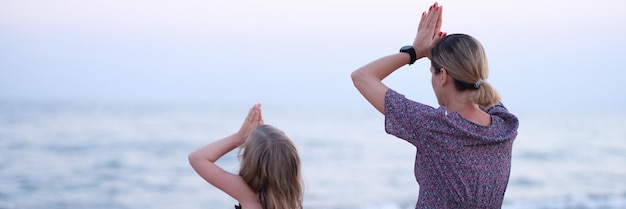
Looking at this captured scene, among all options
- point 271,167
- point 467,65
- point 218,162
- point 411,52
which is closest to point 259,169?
point 271,167

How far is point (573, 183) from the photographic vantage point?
16.2 m

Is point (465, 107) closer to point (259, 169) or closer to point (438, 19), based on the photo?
point (438, 19)

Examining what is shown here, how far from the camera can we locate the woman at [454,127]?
218 cm

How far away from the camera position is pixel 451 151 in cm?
221

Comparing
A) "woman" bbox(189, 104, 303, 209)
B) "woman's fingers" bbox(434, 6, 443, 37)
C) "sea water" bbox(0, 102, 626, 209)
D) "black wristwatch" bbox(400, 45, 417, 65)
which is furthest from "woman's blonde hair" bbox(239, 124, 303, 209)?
"sea water" bbox(0, 102, 626, 209)

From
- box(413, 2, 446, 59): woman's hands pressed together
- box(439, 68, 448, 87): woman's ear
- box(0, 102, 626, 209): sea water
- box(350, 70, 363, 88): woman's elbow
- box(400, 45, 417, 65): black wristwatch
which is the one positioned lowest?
box(439, 68, 448, 87): woman's ear

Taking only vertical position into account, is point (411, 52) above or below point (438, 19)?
below

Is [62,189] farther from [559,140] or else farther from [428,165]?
[559,140]

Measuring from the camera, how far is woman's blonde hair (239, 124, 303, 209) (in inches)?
94.7

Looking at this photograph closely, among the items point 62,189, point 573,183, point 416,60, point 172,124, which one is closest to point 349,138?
point 172,124

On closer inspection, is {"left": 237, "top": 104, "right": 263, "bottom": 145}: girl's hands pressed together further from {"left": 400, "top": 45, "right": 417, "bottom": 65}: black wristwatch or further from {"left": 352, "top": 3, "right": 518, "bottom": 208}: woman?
{"left": 400, "top": 45, "right": 417, "bottom": 65}: black wristwatch

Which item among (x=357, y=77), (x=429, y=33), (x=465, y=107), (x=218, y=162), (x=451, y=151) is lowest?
(x=451, y=151)

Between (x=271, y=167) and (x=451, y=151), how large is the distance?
58cm

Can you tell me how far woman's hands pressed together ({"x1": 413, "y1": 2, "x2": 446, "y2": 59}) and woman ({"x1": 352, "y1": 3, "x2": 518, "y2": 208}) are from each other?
2.7 inches
